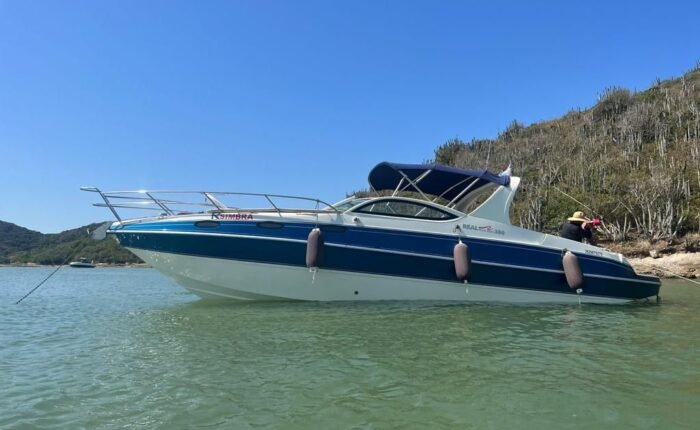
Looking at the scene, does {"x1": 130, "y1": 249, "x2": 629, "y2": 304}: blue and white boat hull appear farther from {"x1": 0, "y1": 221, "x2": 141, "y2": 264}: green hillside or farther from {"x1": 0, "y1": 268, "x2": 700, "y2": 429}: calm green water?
{"x1": 0, "y1": 221, "x2": 141, "y2": 264}: green hillside

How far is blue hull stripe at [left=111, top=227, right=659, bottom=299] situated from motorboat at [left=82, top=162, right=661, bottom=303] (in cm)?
2

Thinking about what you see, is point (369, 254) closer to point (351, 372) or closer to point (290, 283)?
point (290, 283)

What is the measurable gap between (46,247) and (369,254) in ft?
355

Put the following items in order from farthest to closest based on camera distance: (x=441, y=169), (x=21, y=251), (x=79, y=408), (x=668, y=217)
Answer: (x=21, y=251), (x=668, y=217), (x=441, y=169), (x=79, y=408)

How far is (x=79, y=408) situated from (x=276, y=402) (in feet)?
5.13

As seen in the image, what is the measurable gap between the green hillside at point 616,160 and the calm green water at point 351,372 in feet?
71.6

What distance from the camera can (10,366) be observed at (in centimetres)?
547

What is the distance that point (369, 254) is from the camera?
10.4m

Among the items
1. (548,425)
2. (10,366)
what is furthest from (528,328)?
(10,366)

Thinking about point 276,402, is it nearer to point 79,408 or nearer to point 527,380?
point 79,408

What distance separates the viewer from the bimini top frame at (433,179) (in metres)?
11.6

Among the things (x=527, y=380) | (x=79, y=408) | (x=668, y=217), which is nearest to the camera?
(x=79, y=408)

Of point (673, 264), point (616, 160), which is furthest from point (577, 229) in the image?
point (616, 160)

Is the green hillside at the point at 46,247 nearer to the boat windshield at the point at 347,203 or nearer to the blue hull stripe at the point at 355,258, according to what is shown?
the blue hull stripe at the point at 355,258
